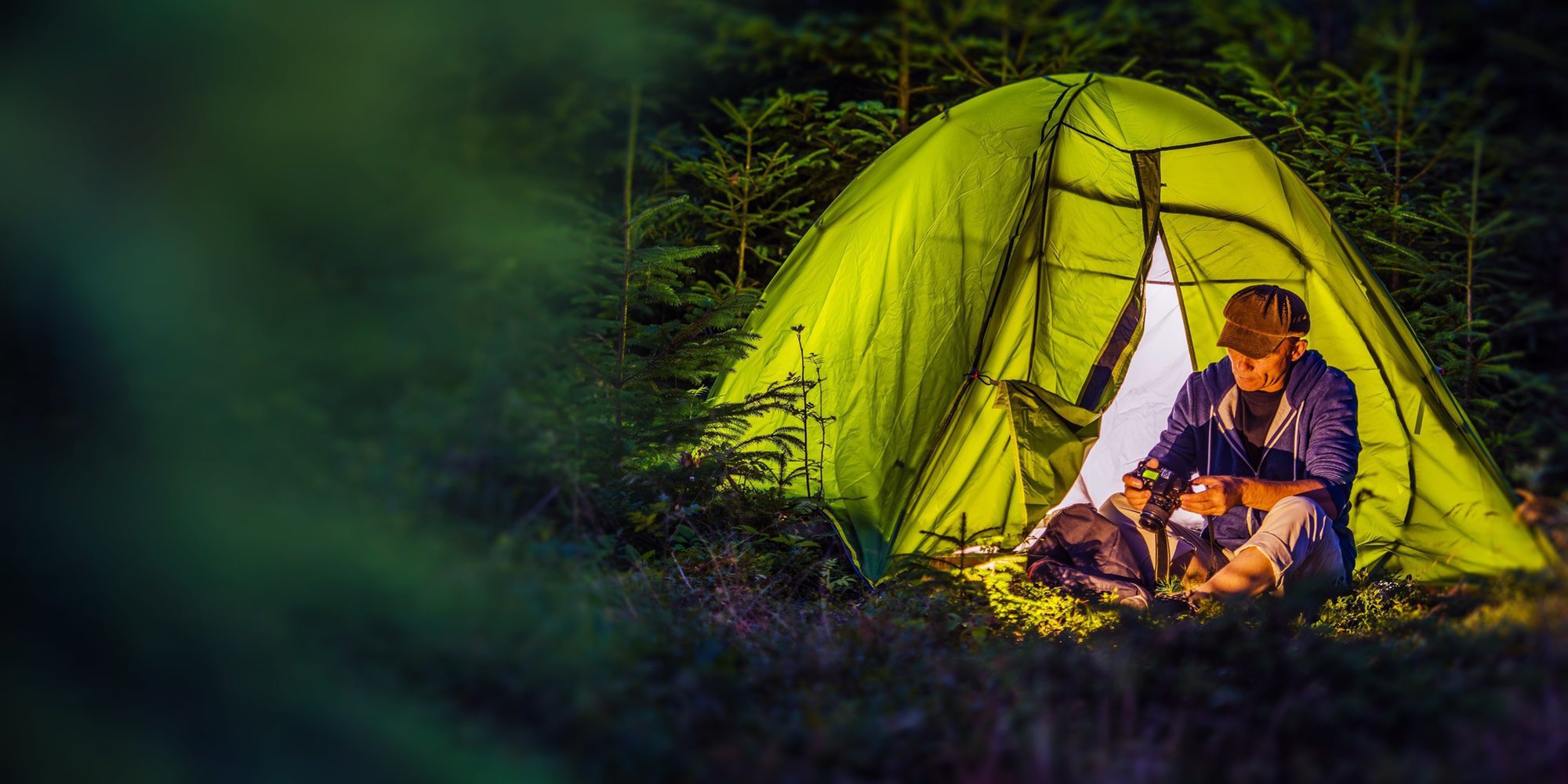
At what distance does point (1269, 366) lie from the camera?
4188mm

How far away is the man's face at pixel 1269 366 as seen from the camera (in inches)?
163

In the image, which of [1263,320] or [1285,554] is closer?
[1285,554]

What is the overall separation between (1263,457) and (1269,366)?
36cm

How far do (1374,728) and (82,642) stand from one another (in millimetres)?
2501

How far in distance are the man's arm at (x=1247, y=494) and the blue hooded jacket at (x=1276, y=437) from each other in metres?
0.05

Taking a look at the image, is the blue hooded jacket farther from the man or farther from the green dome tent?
the green dome tent

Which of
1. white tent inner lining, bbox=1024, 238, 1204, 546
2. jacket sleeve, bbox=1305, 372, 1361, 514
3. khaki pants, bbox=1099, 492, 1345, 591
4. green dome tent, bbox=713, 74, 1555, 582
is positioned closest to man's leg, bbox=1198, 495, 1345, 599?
khaki pants, bbox=1099, 492, 1345, 591

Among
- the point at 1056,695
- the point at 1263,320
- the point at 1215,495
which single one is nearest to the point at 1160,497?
the point at 1215,495

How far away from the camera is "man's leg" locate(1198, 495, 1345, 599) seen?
145 inches

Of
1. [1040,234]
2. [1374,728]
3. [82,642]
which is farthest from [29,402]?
[1040,234]

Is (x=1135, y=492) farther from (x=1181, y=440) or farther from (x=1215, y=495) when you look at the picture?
(x=1181, y=440)

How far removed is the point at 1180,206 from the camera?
5023 mm

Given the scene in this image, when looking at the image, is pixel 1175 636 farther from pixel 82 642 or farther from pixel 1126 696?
pixel 82 642

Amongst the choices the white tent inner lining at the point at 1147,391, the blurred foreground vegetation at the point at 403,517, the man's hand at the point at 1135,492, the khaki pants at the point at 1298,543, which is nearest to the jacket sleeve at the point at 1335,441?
the khaki pants at the point at 1298,543
